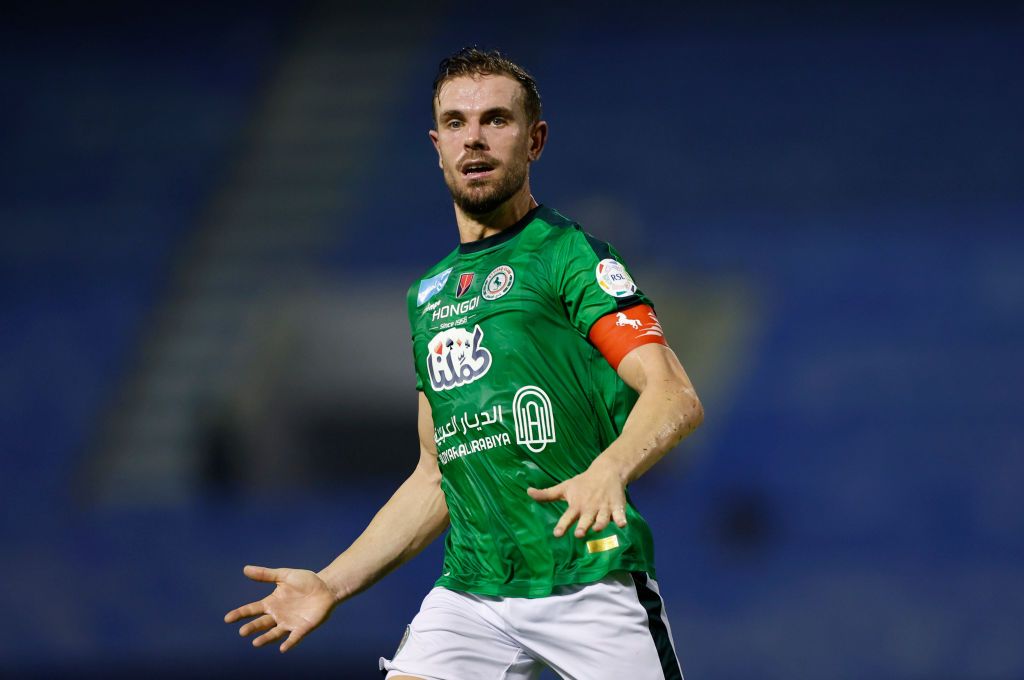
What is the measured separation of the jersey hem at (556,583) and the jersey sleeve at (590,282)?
1.87ft

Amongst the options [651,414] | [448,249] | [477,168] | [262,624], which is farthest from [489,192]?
[448,249]

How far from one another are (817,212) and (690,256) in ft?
2.82

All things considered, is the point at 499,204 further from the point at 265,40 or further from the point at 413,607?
the point at 265,40

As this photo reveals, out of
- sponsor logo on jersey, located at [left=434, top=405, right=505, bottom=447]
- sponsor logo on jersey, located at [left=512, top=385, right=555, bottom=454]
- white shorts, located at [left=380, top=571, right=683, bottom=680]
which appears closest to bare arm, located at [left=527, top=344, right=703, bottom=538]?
sponsor logo on jersey, located at [left=512, top=385, right=555, bottom=454]

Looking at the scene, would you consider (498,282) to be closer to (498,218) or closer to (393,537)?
(498,218)

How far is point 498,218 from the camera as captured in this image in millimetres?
3342

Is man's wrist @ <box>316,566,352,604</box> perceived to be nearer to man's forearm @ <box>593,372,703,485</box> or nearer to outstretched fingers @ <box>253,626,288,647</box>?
outstretched fingers @ <box>253,626,288,647</box>

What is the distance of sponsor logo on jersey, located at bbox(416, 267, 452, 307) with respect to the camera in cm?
338

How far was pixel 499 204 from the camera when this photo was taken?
3.30m

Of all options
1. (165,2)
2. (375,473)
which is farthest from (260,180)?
(375,473)

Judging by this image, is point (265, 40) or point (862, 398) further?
point (265, 40)

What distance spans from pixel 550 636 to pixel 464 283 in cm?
94

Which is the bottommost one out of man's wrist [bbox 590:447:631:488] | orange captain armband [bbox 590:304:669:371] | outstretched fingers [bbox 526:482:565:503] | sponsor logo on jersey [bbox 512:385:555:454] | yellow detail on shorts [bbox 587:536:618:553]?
Result: yellow detail on shorts [bbox 587:536:618:553]

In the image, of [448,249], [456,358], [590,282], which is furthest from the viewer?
[448,249]
